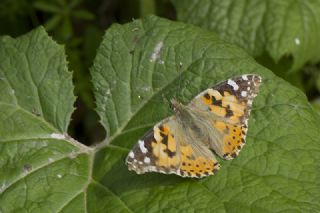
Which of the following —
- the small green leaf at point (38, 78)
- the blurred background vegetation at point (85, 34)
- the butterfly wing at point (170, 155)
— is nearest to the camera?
the butterfly wing at point (170, 155)

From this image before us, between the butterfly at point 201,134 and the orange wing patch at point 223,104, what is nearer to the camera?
the butterfly at point 201,134

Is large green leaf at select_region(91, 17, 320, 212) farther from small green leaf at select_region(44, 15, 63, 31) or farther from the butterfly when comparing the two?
small green leaf at select_region(44, 15, 63, 31)

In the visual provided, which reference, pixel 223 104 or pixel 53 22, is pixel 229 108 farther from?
pixel 53 22

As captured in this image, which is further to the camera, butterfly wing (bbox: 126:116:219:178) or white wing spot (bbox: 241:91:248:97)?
white wing spot (bbox: 241:91:248:97)

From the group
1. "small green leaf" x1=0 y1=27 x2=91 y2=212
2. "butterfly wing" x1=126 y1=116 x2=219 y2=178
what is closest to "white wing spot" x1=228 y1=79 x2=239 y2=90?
"butterfly wing" x1=126 y1=116 x2=219 y2=178

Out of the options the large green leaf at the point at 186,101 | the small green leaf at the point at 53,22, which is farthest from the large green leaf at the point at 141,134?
the small green leaf at the point at 53,22

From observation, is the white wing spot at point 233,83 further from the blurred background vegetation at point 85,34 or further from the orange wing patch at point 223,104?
the blurred background vegetation at point 85,34

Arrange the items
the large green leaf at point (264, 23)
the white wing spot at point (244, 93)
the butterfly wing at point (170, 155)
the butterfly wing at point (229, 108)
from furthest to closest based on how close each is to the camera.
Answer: the large green leaf at point (264, 23)
the white wing spot at point (244, 93)
the butterfly wing at point (229, 108)
the butterfly wing at point (170, 155)
